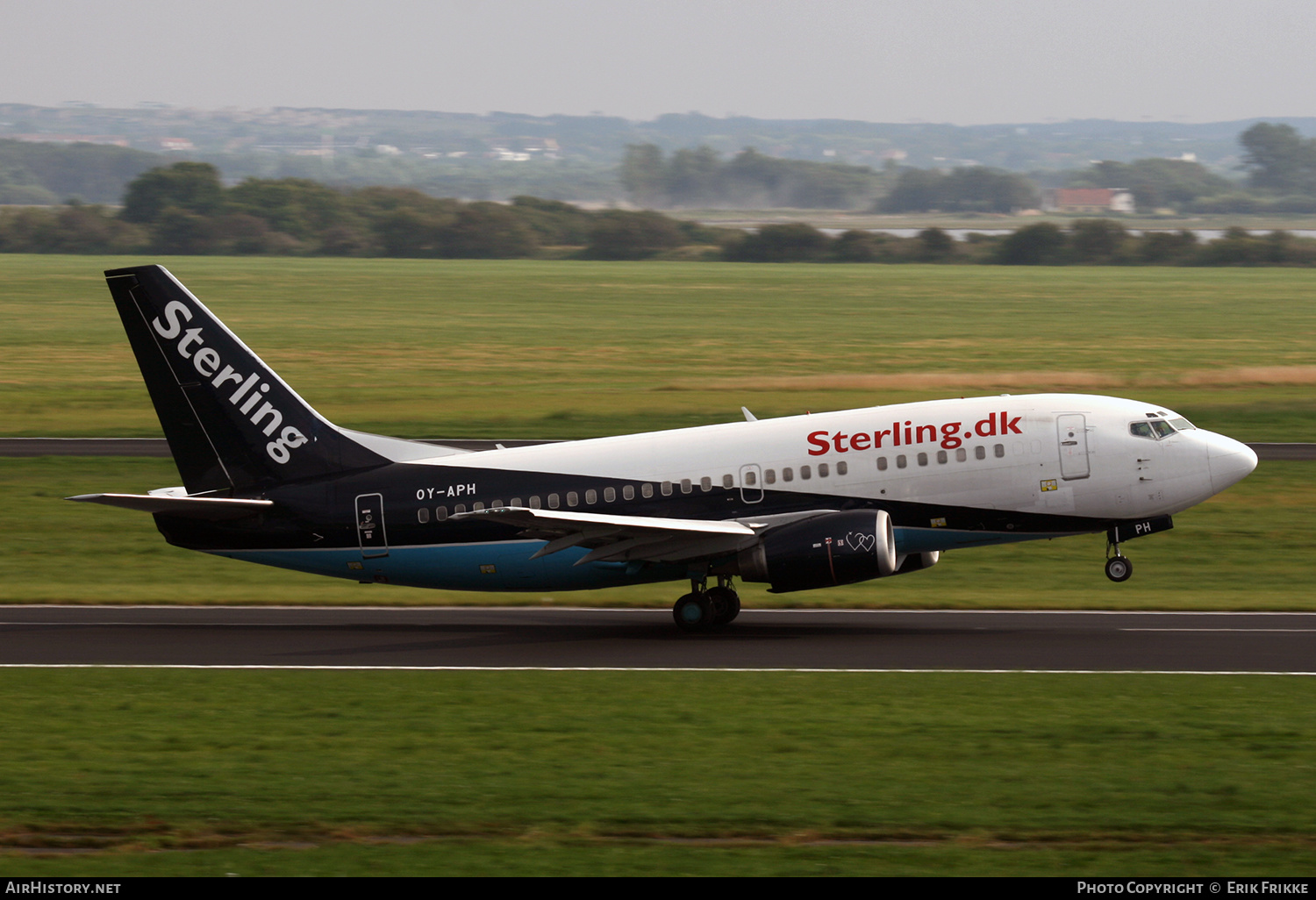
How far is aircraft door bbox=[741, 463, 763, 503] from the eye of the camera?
31312mm

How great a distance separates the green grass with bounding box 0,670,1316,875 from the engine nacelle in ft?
11.1

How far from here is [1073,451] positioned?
31.0 meters

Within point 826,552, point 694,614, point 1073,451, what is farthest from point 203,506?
point 1073,451

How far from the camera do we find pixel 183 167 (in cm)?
19962

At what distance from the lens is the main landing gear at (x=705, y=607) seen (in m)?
31.5

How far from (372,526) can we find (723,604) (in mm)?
7708

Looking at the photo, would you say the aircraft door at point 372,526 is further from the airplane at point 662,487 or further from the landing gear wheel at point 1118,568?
the landing gear wheel at point 1118,568

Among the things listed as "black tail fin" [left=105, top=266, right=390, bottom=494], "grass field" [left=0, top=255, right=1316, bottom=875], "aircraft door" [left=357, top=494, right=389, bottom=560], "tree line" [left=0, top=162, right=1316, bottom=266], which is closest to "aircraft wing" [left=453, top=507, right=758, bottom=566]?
"aircraft door" [left=357, top=494, right=389, bottom=560]

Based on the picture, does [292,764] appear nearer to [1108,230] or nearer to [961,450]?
[961,450]

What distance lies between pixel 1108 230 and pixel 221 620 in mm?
156626

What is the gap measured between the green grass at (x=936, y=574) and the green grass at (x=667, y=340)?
54.2ft

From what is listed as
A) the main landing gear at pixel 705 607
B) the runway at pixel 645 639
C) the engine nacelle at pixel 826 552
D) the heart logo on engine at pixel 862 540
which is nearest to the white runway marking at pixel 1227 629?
the runway at pixel 645 639

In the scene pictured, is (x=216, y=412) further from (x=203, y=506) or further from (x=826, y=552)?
(x=826, y=552)

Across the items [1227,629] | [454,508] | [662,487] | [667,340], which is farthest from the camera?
[667,340]
